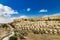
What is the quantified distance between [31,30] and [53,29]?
12.5ft

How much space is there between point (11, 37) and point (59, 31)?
6697 millimetres

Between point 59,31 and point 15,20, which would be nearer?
point 59,31

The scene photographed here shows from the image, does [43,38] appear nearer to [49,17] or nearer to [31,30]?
[31,30]

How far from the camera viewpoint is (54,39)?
18516 millimetres

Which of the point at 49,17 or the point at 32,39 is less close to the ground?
the point at 49,17

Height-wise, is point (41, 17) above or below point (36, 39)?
above

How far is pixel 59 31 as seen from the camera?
21812mm

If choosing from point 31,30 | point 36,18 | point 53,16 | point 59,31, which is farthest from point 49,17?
point 59,31

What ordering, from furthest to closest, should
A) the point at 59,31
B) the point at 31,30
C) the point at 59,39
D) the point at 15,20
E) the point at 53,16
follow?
the point at 15,20
the point at 53,16
the point at 31,30
the point at 59,31
the point at 59,39

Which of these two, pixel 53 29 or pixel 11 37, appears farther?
pixel 53 29

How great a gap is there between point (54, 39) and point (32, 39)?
2.57 m

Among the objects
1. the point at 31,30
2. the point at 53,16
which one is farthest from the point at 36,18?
the point at 31,30

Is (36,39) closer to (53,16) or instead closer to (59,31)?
(59,31)

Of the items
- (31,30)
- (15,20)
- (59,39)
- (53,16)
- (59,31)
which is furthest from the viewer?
(15,20)
